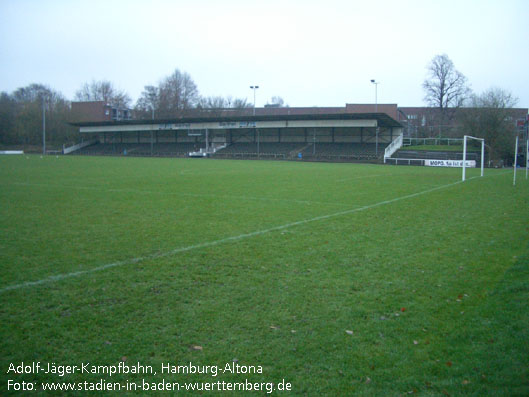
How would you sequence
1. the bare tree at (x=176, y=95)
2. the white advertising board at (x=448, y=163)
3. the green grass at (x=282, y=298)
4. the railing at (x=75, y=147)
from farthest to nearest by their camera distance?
1. the bare tree at (x=176, y=95)
2. the railing at (x=75, y=147)
3. the white advertising board at (x=448, y=163)
4. the green grass at (x=282, y=298)

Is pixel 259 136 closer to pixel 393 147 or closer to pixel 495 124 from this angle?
pixel 393 147

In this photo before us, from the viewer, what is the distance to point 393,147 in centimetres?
5262

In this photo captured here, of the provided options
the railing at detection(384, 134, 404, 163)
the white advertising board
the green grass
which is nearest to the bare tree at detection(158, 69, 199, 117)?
the railing at detection(384, 134, 404, 163)

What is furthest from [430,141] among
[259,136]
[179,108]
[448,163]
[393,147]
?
[179,108]

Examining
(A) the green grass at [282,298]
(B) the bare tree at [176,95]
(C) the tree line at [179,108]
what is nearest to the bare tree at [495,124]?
(C) the tree line at [179,108]

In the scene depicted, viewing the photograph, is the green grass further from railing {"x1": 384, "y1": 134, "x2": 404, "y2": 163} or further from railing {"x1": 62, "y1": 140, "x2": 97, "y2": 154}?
railing {"x1": 62, "y1": 140, "x2": 97, "y2": 154}

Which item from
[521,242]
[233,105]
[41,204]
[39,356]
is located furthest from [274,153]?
[39,356]

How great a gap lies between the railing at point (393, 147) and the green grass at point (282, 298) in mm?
40413

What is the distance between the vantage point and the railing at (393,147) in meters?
50.0

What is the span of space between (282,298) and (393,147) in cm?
5084

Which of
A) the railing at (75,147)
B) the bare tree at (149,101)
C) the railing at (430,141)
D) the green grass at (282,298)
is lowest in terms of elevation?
the green grass at (282,298)

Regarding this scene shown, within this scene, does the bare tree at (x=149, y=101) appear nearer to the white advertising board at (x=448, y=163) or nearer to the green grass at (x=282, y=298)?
the white advertising board at (x=448, y=163)

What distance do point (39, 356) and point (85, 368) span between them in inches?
21.2

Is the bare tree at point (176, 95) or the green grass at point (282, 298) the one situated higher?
the bare tree at point (176, 95)
